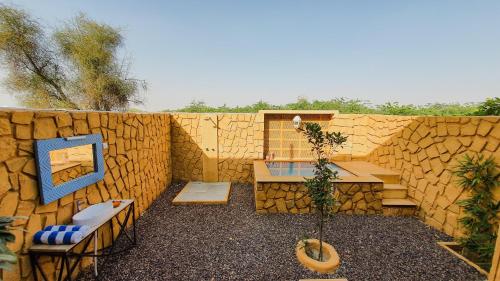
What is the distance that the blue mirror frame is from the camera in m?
2.40

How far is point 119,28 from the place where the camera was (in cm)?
1401

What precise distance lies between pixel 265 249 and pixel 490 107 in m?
5.71

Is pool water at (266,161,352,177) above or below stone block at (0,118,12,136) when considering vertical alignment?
below

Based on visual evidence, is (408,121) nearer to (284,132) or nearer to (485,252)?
(485,252)

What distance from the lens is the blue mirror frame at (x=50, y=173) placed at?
240 cm

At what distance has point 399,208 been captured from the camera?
5.01 m

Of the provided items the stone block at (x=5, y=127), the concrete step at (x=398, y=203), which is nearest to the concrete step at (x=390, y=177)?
the concrete step at (x=398, y=203)

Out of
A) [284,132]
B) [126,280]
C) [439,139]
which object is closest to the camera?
[126,280]

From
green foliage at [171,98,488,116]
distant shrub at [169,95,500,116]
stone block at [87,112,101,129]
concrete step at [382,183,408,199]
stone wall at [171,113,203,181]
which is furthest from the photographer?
green foliage at [171,98,488,116]

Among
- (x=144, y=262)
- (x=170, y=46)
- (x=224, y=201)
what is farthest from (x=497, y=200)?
(x=170, y=46)

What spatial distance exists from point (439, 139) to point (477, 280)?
2.88 metres

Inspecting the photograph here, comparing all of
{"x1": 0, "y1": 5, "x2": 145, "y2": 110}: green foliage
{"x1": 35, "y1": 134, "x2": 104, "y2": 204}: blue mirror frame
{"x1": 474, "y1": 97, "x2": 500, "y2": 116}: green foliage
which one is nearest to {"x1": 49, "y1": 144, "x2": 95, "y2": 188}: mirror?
{"x1": 35, "y1": 134, "x2": 104, "y2": 204}: blue mirror frame

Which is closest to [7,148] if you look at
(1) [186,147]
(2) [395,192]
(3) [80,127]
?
(3) [80,127]

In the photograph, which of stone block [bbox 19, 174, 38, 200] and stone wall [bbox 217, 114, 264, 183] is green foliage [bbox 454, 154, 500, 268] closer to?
stone wall [bbox 217, 114, 264, 183]
